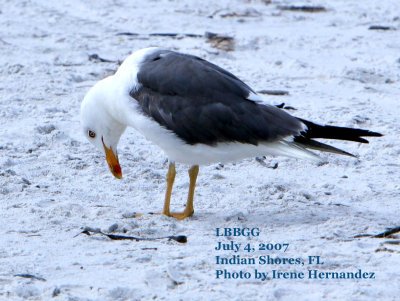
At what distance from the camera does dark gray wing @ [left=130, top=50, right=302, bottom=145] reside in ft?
14.4

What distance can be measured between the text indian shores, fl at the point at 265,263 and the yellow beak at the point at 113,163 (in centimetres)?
97

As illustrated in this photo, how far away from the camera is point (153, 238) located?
13.7 ft

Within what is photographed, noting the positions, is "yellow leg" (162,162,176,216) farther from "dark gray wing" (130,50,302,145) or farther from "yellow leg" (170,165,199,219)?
"dark gray wing" (130,50,302,145)

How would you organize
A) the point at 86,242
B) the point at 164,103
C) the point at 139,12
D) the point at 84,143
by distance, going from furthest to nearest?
1. the point at 139,12
2. the point at 84,143
3. the point at 164,103
4. the point at 86,242

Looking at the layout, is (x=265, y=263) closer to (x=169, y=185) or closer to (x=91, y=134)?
(x=169, y=185)

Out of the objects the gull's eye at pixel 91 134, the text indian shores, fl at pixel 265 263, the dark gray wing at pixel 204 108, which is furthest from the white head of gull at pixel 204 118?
the text indian shores, fl at pixel 265 263

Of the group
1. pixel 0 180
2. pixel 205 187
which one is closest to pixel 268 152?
pixel 205 187

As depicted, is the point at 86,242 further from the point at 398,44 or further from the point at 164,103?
the point at 398,44

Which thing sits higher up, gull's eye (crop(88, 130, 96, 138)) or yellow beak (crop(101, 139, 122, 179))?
gull's eye (crop(88, 130, 96, 138))

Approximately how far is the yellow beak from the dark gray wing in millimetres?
525

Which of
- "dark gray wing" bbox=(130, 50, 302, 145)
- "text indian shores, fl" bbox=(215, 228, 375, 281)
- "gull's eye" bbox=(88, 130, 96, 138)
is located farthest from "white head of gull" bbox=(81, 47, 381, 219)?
"text indian shores, fl" bbox=(215, 228, 375, 281)

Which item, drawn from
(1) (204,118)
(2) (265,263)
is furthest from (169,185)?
→ (2) (265,263)

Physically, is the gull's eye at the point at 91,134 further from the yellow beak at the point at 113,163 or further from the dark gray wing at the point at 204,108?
the dark gray wing at the point at 204,108

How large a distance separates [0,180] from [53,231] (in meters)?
0.85
